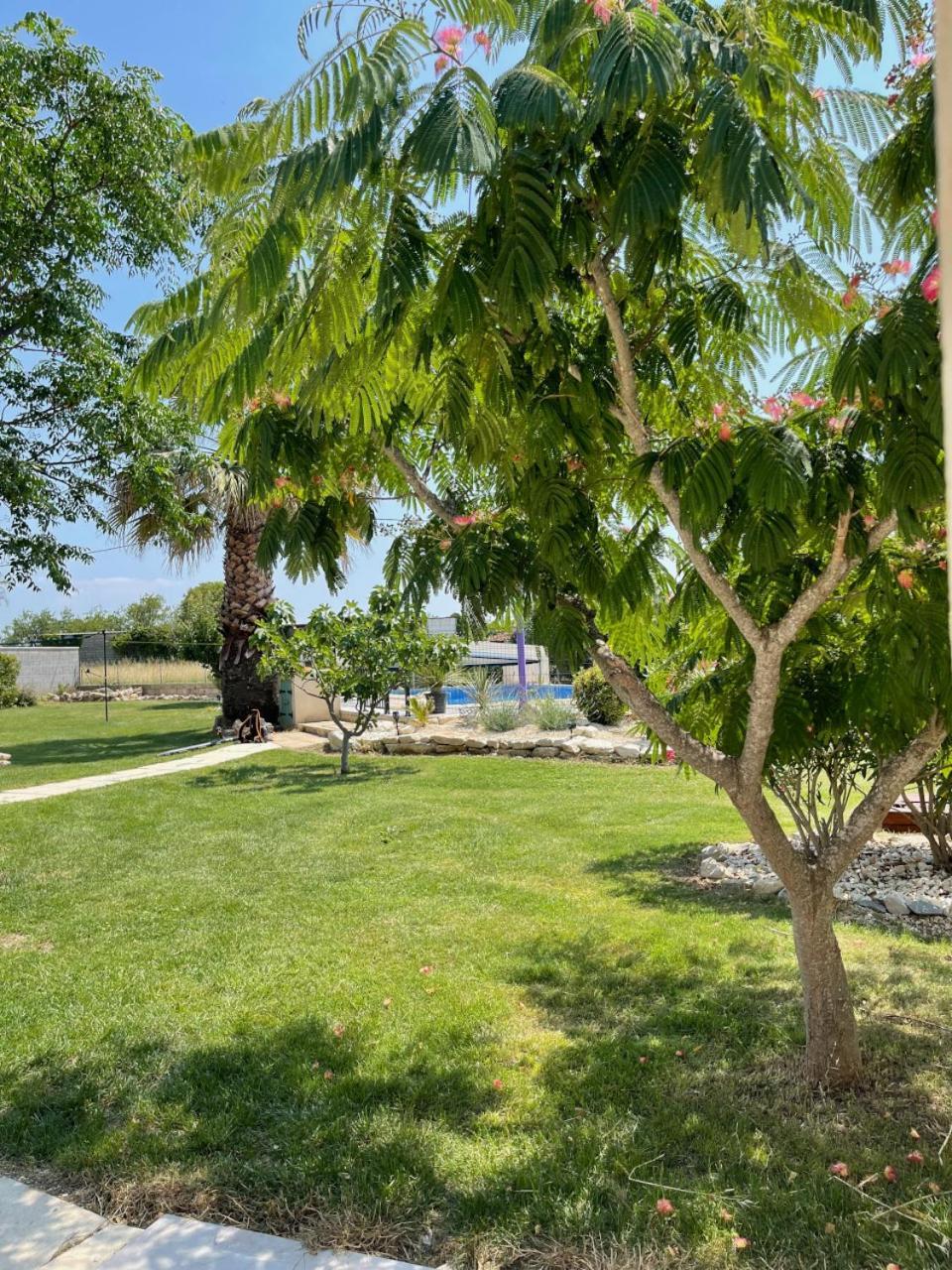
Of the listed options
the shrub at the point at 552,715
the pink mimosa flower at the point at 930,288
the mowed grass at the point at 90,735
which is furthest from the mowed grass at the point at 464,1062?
the shrub at the point at 552,715

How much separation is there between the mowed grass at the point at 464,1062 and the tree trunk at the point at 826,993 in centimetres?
11

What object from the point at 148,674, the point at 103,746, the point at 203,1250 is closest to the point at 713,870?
the point at 203,1250

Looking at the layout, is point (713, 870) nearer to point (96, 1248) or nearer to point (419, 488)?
point (419, 488)

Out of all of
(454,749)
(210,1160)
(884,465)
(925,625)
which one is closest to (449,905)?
(210,1160)

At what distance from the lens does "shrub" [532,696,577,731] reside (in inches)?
661

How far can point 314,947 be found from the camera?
19.5ft

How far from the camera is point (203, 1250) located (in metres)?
2.80

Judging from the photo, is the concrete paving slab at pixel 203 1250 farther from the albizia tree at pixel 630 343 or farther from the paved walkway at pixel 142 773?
the paved walkway at pixel 142 773

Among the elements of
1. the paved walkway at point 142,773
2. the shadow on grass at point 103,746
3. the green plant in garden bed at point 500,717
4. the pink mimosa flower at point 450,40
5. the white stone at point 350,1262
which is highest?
the pink mimosa flower at point 450,40

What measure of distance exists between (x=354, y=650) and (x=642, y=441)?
10.8 m

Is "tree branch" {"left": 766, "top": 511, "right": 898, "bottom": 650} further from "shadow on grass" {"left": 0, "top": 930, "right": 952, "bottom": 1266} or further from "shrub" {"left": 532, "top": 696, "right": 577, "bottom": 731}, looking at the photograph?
"shrub" {"left": 532, "top": 696, "right": 577, "bottom": 731}

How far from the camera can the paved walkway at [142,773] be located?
1208cm

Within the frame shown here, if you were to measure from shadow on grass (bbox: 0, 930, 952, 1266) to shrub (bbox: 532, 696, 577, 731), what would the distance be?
38.9 feet

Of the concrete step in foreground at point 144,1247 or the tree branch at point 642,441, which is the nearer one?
the concrete step in foreground at point 144,1247
